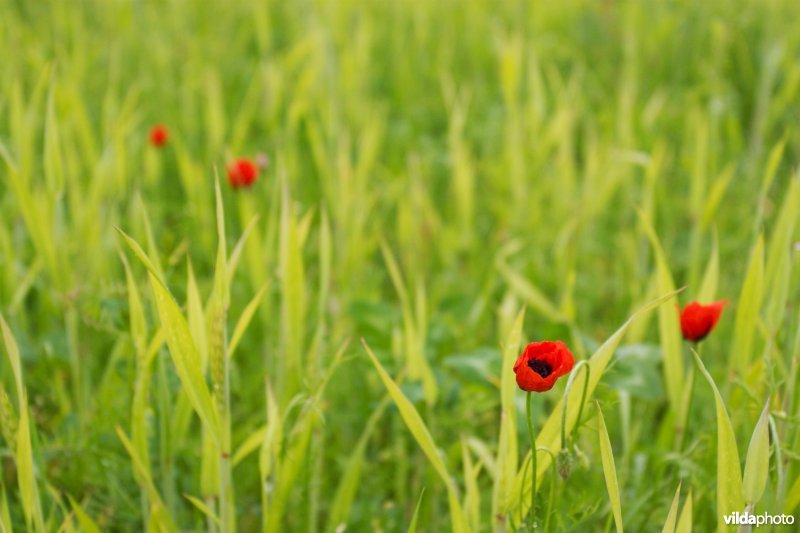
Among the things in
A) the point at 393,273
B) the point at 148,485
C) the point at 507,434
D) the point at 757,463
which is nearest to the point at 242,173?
the point at 393,273

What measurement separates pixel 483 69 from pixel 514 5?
1.51ft

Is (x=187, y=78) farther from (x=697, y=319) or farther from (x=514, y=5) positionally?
(x=697, y=319)

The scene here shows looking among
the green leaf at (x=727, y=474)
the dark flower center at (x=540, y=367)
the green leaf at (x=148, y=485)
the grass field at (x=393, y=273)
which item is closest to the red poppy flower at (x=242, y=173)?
the grass field at (x=393, y=273)

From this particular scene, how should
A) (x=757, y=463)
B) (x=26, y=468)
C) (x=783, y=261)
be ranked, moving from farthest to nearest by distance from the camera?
1. (x=783, y=261)
2. (x=26, y=468)
3. (x=757, y=463)

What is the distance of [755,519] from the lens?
2.85 feet

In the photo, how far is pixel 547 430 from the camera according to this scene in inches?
35.7

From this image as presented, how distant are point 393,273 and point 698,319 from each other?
1.43ft

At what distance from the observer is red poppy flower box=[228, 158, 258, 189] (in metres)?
1.50

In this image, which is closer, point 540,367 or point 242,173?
point 540,367

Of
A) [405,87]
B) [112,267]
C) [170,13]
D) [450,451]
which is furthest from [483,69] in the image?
[450,451]

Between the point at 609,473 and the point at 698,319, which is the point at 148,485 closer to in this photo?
the point at 609,473

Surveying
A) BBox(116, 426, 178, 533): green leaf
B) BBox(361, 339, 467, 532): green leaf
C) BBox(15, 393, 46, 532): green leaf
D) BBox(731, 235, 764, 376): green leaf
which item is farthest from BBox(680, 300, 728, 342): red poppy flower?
BBox(15, 393, 46, 532): green leaf

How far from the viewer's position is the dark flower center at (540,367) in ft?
2.81

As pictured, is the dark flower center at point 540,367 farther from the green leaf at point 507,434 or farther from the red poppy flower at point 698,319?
the red poppy flower at point 698,319
